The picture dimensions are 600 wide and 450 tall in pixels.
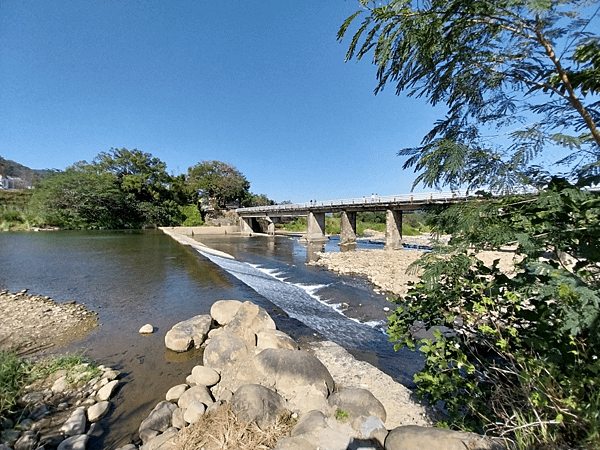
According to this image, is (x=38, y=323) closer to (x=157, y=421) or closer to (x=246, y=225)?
(x=157, y=421)

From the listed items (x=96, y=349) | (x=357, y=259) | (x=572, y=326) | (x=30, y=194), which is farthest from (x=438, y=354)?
(x=30, y=194)

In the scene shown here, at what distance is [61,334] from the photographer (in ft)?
17.9

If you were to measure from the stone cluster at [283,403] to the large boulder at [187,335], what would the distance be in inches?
40.4

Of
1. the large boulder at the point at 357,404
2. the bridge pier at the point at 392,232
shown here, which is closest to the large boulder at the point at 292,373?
the large boulder at the point at 357,404

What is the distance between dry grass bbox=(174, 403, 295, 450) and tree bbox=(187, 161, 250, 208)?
48688 millimetres

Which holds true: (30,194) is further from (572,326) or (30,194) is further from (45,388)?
(572,326)

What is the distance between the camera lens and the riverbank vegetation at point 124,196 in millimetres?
34266

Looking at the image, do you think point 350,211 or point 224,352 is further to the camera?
point 350,211

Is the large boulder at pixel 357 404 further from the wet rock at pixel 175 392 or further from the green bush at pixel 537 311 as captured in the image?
the wet rock at pixel 175 392

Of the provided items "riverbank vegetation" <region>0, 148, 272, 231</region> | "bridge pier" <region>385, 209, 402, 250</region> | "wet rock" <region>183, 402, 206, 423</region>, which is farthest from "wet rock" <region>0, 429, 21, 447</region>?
"riverbank vegetation" <region>0, 148, 272, 231</region>

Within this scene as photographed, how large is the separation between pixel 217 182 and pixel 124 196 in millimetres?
15768

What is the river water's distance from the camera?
426 cm

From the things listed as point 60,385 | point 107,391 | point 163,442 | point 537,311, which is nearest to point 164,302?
point 60,385

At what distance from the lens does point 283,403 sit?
3166mm
